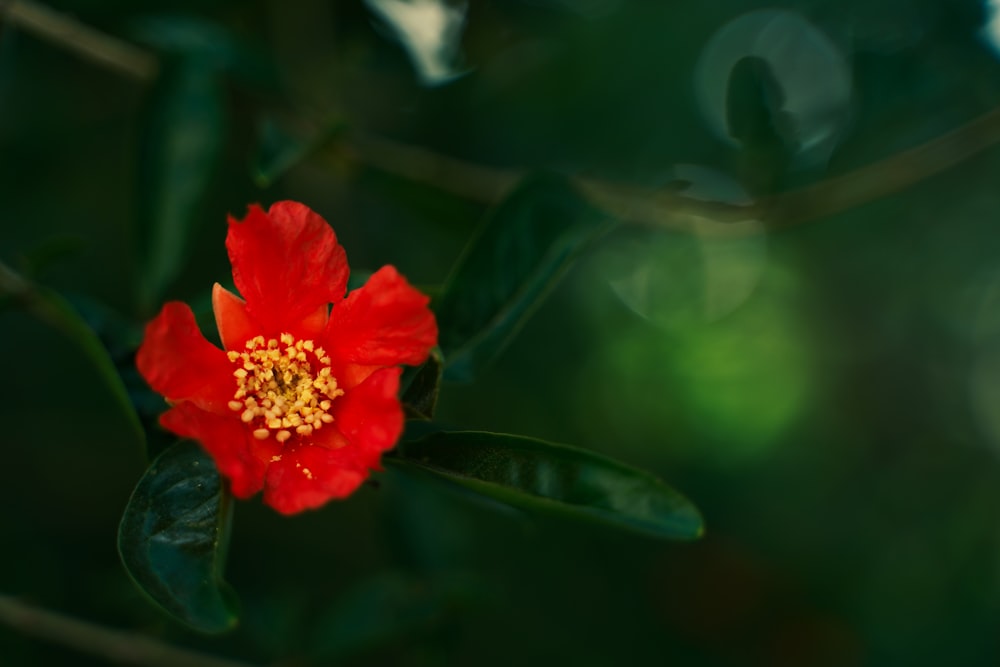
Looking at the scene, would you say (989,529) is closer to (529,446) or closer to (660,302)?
(660,302)

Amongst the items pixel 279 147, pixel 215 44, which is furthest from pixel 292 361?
pixel 215 44

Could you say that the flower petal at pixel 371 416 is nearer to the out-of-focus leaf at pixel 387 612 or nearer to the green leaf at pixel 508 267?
the green leaf at pixel 508 267

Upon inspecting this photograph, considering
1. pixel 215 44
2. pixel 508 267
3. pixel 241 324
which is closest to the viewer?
pixel 241 324

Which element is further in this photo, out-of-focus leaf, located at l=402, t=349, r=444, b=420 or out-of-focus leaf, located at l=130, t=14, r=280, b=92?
out-of-focus leaf, located at l=130, t=14, r=280, b=92

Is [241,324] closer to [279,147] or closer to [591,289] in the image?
[279,147]

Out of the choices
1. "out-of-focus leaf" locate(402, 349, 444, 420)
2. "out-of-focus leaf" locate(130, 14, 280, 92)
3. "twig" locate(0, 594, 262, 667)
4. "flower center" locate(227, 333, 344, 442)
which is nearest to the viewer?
"out-of-focus leaf" locate(402, 349, 444, 420)

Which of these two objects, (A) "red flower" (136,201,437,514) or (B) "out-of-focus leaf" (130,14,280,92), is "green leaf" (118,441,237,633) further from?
(B) "out-of-focus leaf" (130,14,280,92)

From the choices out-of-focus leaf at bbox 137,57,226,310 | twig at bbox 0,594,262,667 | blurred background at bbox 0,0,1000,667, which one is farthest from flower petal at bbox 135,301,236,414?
twig at bbox 0,594,262,667
